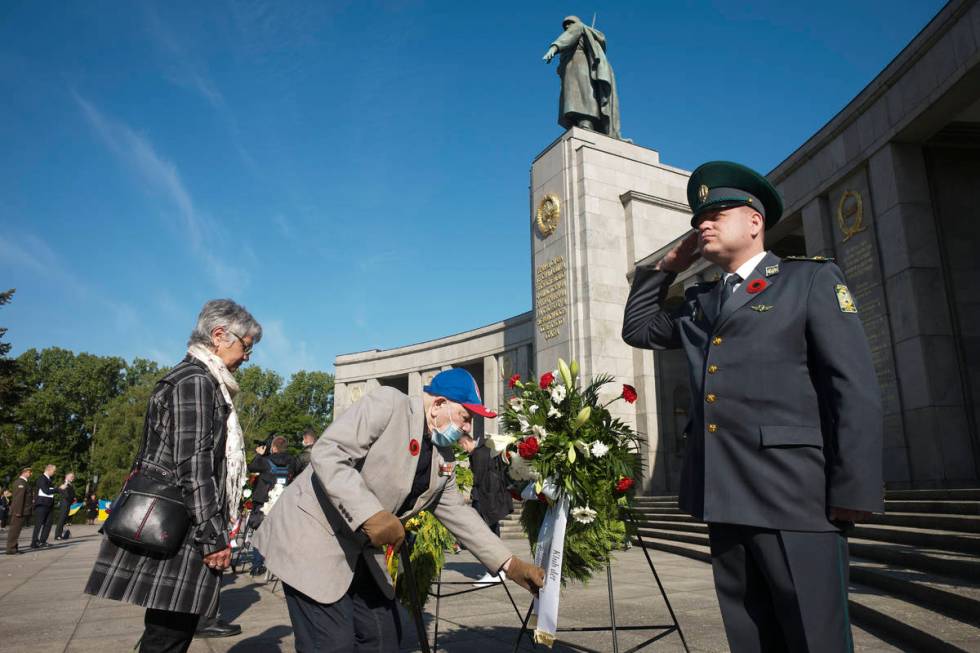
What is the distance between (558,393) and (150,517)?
2560 mm

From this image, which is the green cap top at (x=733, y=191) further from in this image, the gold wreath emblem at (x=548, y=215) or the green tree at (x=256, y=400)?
the green tree at (x=256, y=400)

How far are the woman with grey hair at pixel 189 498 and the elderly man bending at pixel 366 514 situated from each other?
0.41m

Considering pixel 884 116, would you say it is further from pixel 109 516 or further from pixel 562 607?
pixel 109 516

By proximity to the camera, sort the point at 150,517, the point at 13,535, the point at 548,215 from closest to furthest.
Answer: the point at 150,517 < the point at 13,535 < the point at 548,215

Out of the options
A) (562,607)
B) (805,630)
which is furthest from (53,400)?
(805,630)

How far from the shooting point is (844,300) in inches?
96.3

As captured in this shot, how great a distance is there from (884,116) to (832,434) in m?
11.4

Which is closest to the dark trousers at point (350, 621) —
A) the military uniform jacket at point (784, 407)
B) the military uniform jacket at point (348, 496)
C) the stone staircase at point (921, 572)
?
the military uniform jacket at point (348, 496)

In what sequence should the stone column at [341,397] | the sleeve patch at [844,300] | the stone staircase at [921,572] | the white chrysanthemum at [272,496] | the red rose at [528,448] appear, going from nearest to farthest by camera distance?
the sleeve patch at [844,300] → the red rose at [528,448] → the stone staircase at [921,572] → the white chrysanthemum at [272,496] → the stone column at [341,397]

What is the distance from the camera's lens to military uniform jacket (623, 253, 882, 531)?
2.23 meters

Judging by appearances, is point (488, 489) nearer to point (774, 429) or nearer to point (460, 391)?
point (460, 391)

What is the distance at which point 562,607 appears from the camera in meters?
6.62

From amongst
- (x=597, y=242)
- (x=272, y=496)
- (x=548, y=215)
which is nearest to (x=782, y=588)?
(x=272, y=496)

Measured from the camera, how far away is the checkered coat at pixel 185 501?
3.14 m
